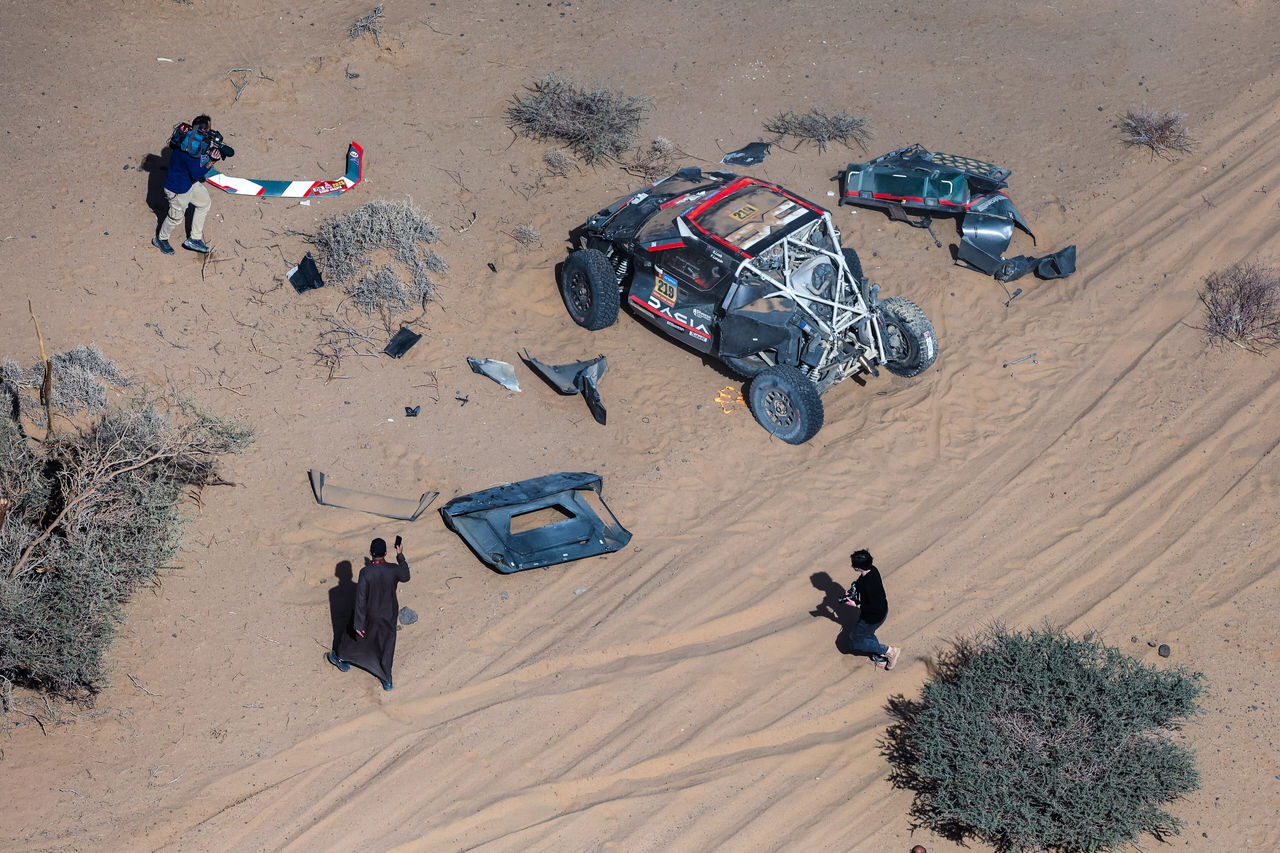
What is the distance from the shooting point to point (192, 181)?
10.8 m

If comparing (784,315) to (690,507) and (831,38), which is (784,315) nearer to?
(690,507)

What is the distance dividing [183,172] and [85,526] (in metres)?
4.02

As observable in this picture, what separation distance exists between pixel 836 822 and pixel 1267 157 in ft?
37.9

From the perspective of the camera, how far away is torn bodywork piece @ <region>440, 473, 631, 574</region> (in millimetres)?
9039

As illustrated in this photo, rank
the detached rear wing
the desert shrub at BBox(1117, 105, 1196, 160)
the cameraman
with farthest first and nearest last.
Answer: the desert shrub at BBox(1117, 105, 1196, 160) → the detached rear wing → the cameraman

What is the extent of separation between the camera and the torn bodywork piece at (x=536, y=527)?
29.7 ft

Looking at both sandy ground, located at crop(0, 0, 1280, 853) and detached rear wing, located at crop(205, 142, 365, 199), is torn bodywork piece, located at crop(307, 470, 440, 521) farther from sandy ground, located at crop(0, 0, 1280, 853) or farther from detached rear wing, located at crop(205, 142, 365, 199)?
detached rear wing, located at crop(205, 142, 365, 199)

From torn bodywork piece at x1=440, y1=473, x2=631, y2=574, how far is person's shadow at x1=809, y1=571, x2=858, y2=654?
1745 mm

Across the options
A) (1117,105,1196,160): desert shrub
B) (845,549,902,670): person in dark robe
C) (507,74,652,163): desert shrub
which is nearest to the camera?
(845,549,902,670): person in dark robe

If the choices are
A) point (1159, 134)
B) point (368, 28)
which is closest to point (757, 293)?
point (1159, 134)

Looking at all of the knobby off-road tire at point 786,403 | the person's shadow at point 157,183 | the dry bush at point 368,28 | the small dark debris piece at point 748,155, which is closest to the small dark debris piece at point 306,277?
the person's shadow at point 157,183

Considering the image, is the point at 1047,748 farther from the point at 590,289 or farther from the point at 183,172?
the point at 183,172

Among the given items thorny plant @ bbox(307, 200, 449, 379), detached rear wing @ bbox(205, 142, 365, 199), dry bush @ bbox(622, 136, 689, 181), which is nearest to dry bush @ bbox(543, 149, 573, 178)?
dry bush @ bbox(622, 136, 689, 181)

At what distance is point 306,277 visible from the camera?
1123cm
